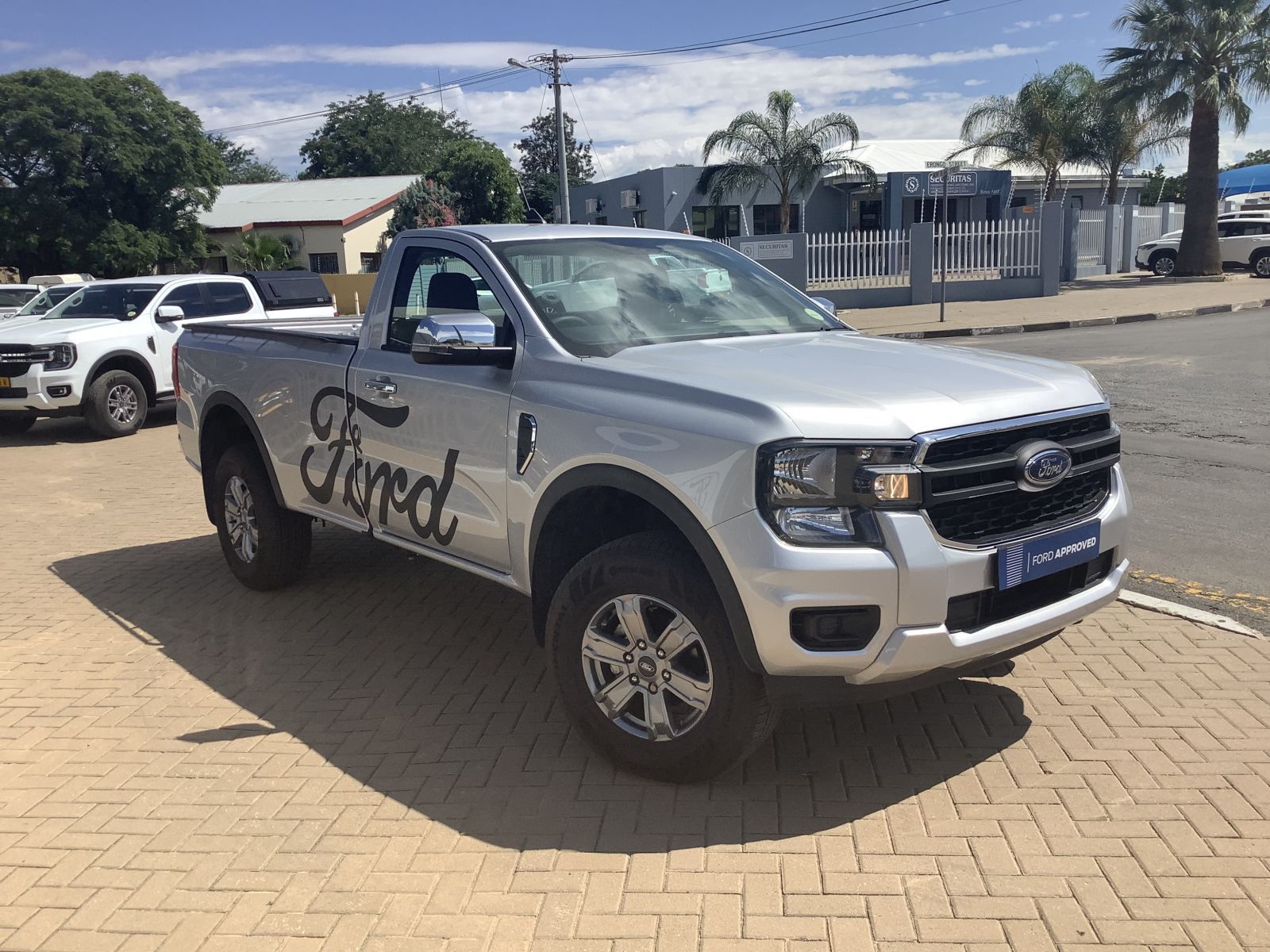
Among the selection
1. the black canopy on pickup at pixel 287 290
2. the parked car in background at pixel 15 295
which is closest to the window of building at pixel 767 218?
the parked car in background at pixel 15 295

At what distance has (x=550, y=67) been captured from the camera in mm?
37375

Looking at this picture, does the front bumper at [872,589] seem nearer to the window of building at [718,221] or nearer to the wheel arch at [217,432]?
the wheel arch at [217,432]

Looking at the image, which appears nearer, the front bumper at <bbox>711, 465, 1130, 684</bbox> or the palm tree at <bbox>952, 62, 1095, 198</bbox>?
the front bumper at <bbox>711, 465, 1130, 684</bbox>

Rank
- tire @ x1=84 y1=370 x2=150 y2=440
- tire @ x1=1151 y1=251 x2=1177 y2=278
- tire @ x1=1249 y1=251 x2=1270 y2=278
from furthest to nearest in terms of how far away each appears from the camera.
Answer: tire @ x1=1151 y1=251 x2=1177 y2=278 < tire @ x1=1249 y1=251 x2=1270 y2=278 < tire @ x1=84 y1=370 x2=150 y2=440

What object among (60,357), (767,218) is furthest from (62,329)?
(767,218)

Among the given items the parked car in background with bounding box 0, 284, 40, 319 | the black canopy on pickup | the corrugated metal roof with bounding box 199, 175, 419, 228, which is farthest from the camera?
the corrugated metal roof with bounding box 199, 175, 419, 228

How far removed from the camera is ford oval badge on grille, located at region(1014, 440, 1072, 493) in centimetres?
345

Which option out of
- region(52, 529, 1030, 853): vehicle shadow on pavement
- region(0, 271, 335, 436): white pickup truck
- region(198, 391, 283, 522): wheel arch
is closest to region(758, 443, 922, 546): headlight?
region(52, 529, 1030, 853): vehicle shadow on pavement

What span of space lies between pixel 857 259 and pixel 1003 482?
23403 mm

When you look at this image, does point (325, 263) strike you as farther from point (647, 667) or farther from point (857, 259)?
point (647, 667)

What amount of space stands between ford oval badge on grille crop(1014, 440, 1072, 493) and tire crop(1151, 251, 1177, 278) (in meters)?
31.6

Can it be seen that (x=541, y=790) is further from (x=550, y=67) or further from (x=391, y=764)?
(x=550, y=67)

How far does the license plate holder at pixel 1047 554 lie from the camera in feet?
11.2

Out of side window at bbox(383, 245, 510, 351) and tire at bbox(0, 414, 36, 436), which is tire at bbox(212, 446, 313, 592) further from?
tire at bbox(0, 414, 36, 436)
